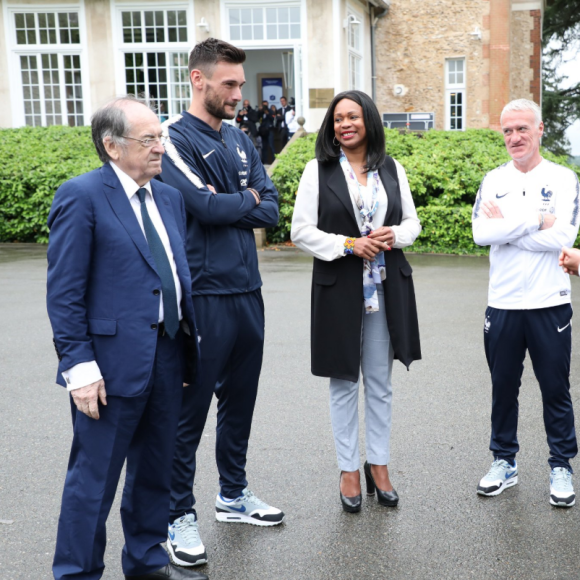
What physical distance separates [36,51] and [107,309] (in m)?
21.1

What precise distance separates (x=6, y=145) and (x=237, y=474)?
14576 millimetres

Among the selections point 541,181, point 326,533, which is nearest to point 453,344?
point 541,181

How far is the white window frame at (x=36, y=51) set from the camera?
2139 cm

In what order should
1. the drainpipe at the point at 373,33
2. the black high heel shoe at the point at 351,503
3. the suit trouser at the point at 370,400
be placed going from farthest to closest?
the drainpipe at the point at 373,33 < the suit trouser at the point at 370,400 < the black high heel shoe at the point at 351,503

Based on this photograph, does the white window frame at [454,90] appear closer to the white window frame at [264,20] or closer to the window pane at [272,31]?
the white window frame at [264,20]

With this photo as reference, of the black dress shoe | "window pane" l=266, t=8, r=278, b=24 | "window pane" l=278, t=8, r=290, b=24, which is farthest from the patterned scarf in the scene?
"window pane" l=266, t=8, r=278, b=24

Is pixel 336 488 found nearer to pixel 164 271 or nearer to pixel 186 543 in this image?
pixel 186 543

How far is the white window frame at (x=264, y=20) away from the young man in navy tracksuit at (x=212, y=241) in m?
18.2

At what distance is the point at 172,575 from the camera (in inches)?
126

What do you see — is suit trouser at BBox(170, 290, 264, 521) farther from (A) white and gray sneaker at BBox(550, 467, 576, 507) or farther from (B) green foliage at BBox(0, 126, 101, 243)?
(B) green foliage at BBox(0, 126, 101, 243)

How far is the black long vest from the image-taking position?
393 cm

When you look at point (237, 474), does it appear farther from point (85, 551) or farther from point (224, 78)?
point (224, 78)

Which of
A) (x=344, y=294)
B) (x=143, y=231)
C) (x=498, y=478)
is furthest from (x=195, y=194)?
(x=498, y=478)

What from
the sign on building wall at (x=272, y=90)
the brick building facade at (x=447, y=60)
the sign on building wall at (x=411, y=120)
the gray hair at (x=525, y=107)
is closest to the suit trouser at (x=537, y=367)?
the gray hair at (x=525, y=107)
